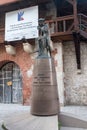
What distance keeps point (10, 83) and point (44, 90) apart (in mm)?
6244

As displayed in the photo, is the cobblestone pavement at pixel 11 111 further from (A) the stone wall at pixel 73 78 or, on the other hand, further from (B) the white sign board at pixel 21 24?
(B) the white sign board at pixel 21 24

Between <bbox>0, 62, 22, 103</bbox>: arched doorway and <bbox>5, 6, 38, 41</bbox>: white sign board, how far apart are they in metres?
1.93

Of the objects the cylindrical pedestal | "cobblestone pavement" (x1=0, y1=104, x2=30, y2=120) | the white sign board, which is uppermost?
the white sign board

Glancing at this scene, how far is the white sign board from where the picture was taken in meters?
11.1

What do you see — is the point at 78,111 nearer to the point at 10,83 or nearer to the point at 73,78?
the point at 73,78

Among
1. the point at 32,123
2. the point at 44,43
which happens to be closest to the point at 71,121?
the point at 32,123

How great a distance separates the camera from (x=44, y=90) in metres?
6.71

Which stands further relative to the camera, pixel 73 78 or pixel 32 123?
pixel 73 78

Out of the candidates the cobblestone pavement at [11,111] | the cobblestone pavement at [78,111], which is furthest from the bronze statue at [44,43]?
the cobblestone pavement at [78,111]

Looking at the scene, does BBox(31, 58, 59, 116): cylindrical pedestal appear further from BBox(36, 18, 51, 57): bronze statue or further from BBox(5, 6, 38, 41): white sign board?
BBox(5, 6, 38, 41): white sign board

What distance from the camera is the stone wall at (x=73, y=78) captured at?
434 inches

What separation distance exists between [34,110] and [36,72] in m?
1.08

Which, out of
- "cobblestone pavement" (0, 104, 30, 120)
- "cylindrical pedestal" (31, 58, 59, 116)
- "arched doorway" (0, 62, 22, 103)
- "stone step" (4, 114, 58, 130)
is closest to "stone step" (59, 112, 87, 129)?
"cylindrical pedestal" (31, 58, 59, 116)

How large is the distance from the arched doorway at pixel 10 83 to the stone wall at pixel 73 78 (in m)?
2.62
